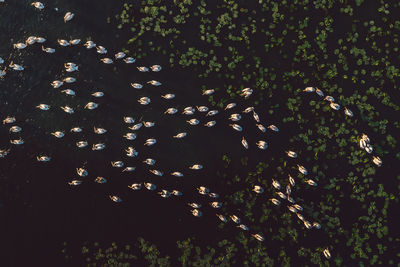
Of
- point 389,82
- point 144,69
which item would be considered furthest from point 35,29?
point 389,82

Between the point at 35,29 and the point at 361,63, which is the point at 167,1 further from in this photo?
the point at 361,63

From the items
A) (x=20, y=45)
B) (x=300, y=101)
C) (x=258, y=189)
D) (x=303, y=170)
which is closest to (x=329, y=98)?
(x=300, y=101)

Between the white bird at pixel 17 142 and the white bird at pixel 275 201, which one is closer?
the white bird at pixel 275 201

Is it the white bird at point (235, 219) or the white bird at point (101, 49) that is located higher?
the white bird at point (101, 49)

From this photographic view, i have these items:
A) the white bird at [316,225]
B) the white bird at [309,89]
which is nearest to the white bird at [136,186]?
the white bird at [316,225]

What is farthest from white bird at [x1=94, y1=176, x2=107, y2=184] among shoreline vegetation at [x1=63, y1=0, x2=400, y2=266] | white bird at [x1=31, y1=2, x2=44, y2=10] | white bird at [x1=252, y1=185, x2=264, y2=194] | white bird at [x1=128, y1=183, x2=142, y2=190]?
white bird at [x1=31, y1=2, x2=44, y2=10]

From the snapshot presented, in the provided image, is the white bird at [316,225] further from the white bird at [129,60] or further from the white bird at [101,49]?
the white bird at [101,49]
